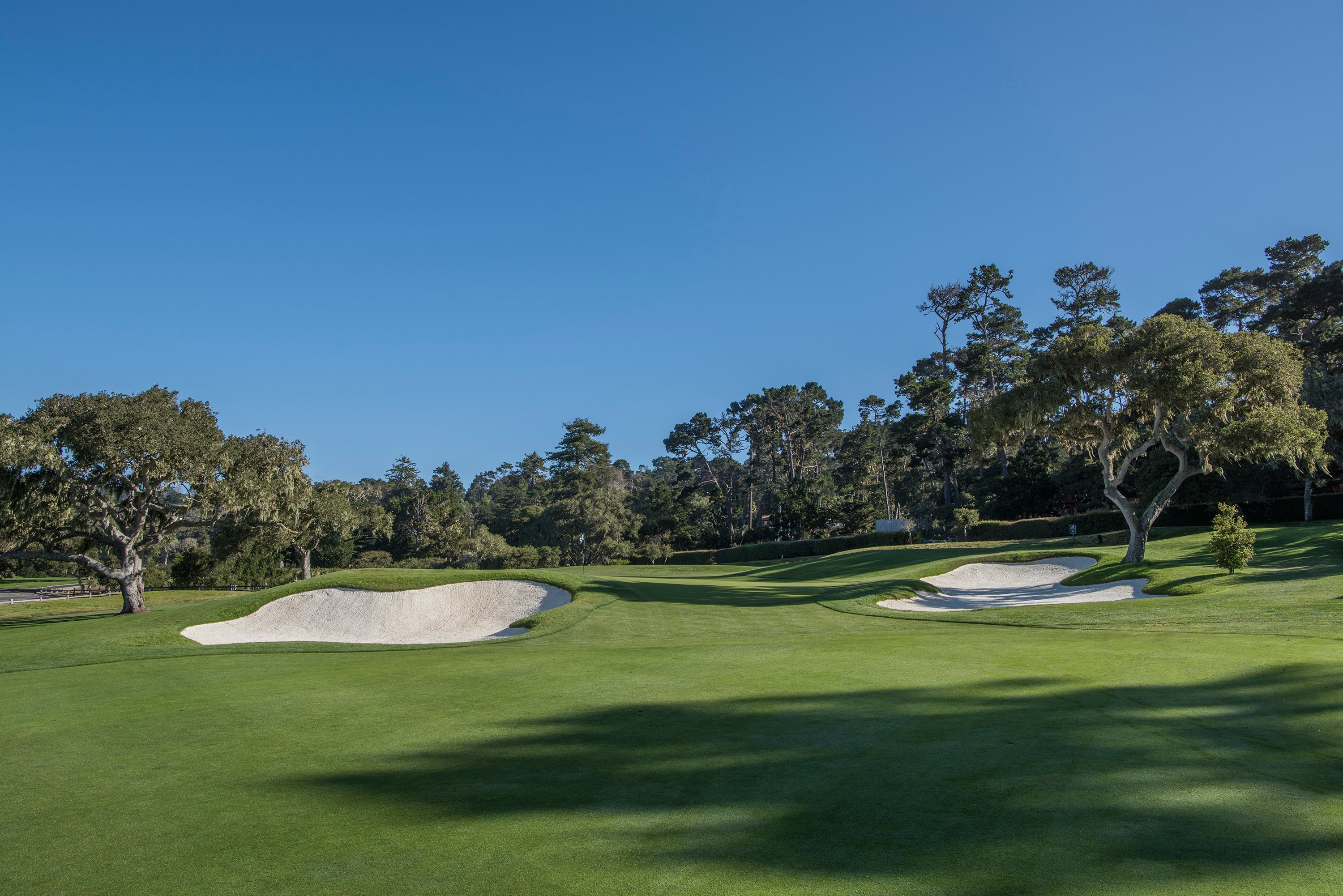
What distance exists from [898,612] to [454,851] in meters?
17.0

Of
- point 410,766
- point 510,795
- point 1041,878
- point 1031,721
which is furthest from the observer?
point 1031,721

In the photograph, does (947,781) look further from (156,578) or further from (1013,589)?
(156,578)

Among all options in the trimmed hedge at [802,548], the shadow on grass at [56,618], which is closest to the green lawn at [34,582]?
the shadow on grass at [56,618]

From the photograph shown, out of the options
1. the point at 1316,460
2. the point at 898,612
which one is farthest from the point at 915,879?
the point at 1316,460

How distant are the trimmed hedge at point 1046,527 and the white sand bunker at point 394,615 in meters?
29.3

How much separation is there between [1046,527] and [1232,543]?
2649 cm

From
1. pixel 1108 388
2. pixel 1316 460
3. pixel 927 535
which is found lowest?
pixel 927 535

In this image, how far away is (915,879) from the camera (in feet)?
13.1

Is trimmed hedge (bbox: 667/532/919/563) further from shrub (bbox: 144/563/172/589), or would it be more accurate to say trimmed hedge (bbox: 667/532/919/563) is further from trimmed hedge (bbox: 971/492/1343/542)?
shrub (bbox: 144/563/172/589)

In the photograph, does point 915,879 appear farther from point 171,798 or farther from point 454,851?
point 171,798

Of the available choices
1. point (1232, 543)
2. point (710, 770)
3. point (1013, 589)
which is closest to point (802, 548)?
point (1013, 589)

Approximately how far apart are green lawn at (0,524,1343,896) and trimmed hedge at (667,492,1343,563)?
29.7 meters

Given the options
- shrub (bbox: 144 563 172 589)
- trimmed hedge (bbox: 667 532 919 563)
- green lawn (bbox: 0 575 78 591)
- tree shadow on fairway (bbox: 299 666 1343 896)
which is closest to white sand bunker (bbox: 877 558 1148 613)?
tree shadow on fairway (bbox: 299 666 1343 896)

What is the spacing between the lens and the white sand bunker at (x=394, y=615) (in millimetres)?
20531
